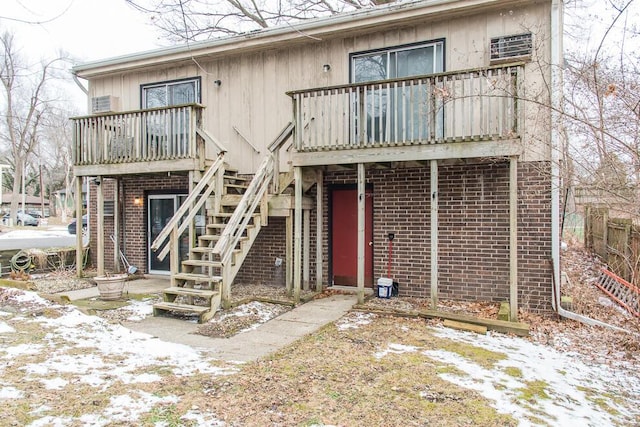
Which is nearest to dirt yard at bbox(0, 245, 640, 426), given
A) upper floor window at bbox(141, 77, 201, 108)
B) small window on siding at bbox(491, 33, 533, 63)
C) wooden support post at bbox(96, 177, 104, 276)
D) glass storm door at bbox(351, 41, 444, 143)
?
wooden support post at bbox(96, 177, 104, 276)

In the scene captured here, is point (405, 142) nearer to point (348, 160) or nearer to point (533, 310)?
point (348, 160)

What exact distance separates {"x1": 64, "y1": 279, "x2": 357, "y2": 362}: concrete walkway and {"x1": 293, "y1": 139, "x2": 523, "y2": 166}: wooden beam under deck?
2541mm

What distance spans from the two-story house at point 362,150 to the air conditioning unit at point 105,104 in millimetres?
712

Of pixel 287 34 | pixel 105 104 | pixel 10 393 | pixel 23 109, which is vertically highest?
pixel 23 109

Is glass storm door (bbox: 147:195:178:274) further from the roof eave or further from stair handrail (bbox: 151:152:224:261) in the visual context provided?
the roof eave

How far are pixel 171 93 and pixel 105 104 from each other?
192cm

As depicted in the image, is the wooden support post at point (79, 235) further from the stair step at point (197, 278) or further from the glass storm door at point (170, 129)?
the stair step at point (197, 278)

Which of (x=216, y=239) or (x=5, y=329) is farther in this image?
(x=216, y=239)

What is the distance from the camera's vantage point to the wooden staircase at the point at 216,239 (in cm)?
680

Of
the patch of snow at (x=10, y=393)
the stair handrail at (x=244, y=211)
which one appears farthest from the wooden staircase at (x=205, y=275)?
the patch of snow at (x=10, y=393)

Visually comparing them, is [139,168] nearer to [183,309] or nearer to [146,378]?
[183,309]

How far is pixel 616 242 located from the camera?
1099 cm

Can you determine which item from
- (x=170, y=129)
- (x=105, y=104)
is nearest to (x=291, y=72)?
(x=170, y=129)

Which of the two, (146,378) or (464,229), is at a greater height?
(464,229)
